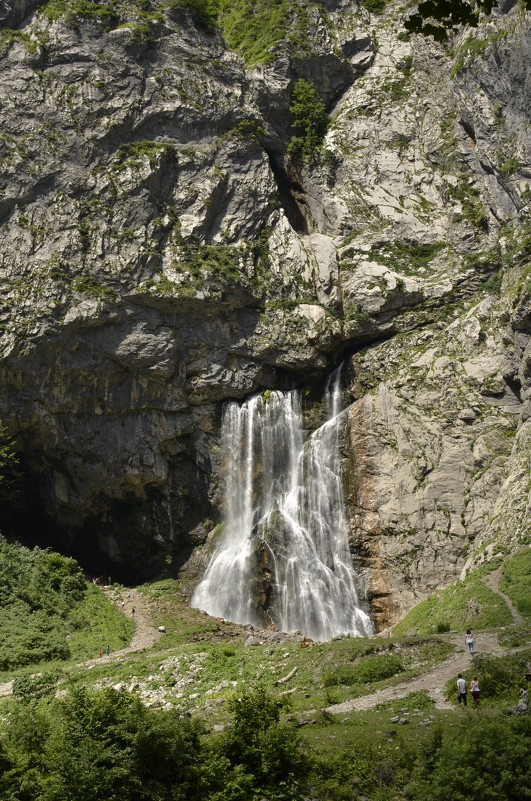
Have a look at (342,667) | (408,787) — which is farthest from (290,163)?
(408,787)

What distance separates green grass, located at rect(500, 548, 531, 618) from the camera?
23.6 m

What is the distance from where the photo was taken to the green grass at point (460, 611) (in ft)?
77.6

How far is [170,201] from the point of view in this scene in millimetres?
41188

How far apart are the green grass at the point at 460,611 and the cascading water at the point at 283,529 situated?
3.75m

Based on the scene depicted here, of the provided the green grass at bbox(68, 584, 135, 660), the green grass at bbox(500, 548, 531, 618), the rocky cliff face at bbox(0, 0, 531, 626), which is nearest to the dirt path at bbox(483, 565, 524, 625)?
the green grass at bbox(500, 548, 531, 618)

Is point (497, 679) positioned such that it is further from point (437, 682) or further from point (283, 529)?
point (283, 529)

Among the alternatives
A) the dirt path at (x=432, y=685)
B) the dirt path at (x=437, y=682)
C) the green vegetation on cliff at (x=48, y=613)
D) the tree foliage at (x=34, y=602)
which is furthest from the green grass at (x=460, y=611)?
the tree foliage at (x=34, y=602)

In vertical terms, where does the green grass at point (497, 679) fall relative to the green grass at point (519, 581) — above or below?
below

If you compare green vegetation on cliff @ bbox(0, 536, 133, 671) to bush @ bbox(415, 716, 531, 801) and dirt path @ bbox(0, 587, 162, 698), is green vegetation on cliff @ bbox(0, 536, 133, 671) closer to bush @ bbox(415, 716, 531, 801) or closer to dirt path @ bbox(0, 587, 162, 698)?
dirt path @ bbox(0, 587, 162, 698)

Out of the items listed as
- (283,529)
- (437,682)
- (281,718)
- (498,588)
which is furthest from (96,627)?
(437,682)

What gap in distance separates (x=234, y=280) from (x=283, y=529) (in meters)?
13.4

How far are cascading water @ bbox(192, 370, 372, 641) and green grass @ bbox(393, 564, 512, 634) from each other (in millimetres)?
3746

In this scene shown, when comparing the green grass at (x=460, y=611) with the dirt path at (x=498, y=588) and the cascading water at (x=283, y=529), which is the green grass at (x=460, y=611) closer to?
the dirt path at (x=498, y=588)

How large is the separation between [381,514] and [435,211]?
19.4m
